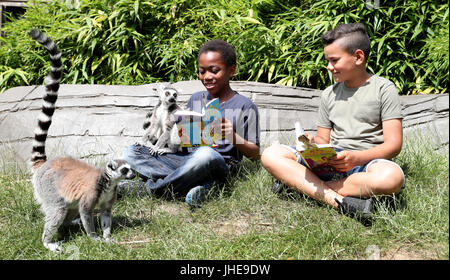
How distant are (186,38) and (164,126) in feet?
6.13

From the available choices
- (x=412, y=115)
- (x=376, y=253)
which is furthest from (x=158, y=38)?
(x=376, y=253)

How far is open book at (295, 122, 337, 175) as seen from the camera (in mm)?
2006

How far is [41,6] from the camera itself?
→ 4.88 m

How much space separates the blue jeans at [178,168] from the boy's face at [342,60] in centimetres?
87

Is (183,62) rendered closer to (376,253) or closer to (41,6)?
(41,6)

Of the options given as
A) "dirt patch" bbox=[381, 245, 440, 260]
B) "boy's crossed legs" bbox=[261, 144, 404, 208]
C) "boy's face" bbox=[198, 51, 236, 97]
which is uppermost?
"boy's face" bbox=[198, 51, 236, 97]

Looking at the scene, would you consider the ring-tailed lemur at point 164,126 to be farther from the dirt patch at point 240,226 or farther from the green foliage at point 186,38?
the green foliage at point 186,38

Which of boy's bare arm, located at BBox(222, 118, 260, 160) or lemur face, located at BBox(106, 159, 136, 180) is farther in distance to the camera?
boy's bare arm, located at BBox(222, 118, 260, 160)

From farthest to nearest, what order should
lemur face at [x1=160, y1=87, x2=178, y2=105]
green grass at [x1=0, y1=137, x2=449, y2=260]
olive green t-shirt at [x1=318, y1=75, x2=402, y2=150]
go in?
1. lemur face at [x1=160, y1=87, x2=178, y2=105]
2. olive green t-shirt at [x1=318, y1=75, x2=402, y2=150]
3. green grass at [x1=0, y1=137, x2=449, y2=260]

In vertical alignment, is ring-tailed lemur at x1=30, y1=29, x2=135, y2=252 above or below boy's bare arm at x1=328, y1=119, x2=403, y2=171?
below

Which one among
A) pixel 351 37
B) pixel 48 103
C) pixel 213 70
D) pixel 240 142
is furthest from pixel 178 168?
pixel 351 37

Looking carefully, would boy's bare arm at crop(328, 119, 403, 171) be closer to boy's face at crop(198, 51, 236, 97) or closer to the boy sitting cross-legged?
the boy sitting cross-legged

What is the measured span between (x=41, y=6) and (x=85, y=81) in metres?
1.13

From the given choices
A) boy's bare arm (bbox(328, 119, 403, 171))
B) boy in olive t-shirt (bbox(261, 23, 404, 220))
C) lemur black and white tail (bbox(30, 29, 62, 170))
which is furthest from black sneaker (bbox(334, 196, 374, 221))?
lemur black and white tail (bbox(30, 29, 62, 170))
